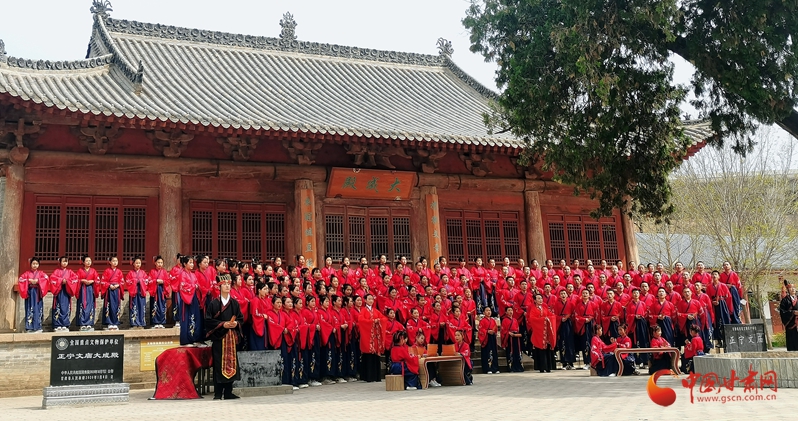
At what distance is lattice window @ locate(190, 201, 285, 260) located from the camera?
14422 millimetres

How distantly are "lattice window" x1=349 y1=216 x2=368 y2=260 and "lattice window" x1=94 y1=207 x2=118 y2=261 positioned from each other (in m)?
4.54

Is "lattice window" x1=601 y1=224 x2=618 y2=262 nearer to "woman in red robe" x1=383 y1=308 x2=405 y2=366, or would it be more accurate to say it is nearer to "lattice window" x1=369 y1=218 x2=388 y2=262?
"lattice window" x1=369 y1=218 x2=388 y2=262

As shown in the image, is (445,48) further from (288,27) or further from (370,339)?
(370,339)

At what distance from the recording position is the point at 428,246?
16.0m

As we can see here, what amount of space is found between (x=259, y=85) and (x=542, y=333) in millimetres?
9704

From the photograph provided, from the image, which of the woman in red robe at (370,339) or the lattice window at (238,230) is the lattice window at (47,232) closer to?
the lattice window at (238,230)

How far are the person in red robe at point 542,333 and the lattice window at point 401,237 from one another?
129 inches

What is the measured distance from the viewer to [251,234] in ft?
48.6

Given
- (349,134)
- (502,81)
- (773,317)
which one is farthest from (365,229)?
(773,317)

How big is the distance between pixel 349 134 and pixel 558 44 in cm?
501

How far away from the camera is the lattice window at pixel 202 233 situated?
14.3 meters

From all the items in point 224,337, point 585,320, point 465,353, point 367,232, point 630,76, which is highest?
point 630,76

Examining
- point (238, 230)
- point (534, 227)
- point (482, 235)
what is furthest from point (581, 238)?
point (238, 230)
